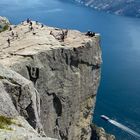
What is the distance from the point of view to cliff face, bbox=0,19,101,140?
50000 mm

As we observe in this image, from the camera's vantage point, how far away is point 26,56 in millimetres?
49094

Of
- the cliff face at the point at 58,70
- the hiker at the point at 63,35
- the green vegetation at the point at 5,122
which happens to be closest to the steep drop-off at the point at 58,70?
the cliff face at the point at 58,70

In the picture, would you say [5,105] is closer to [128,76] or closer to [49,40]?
[49,40]

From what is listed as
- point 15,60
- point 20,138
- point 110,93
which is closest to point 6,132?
point 20,138

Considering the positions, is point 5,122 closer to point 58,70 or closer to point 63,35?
point 58,70

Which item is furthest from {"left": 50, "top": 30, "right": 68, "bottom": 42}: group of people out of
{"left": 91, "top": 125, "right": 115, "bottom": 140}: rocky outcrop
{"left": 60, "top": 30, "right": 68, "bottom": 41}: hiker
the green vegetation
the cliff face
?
{"left": 91, "top": 125, "right": 115, "bottom": 140}: rocky outcrop

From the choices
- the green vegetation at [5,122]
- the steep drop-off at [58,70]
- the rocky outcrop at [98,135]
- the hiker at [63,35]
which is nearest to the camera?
the green vegetation at [5,122]

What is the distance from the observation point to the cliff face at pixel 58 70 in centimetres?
5000

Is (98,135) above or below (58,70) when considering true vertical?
below

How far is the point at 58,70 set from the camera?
181 ft

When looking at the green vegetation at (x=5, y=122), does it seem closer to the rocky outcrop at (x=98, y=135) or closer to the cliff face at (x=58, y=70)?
the cliff face at (x=58, y=70)

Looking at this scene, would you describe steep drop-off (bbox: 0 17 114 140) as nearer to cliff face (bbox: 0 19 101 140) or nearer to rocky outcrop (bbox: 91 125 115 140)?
cliff face (bbox: 0 19 101 140)

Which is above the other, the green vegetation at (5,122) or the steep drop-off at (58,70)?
the green vegetation at (5,122)

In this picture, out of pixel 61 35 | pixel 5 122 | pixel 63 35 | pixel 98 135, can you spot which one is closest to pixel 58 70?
pixel 63 35
